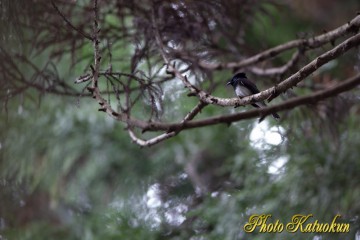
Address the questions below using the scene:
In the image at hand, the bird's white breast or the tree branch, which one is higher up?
the bird's white breast

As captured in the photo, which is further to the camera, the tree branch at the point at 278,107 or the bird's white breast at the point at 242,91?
the bird's white breast at the point at 242,91

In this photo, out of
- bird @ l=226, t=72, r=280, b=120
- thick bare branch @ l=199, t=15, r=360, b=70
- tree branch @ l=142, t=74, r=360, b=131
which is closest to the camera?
tree branch @ l=142, t=74, r=360, b=131

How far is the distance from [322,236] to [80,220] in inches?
118

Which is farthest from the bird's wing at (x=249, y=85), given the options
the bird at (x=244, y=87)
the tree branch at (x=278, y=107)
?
the tree branch at (x=278, y=107)

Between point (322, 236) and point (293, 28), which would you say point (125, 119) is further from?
point (293, 28)

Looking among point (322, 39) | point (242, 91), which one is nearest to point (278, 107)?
point (322, 39)

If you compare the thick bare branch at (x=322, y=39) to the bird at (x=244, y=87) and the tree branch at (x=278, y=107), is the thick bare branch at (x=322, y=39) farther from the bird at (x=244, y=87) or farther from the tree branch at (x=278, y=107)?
the tree branch at (x=278, y=107)

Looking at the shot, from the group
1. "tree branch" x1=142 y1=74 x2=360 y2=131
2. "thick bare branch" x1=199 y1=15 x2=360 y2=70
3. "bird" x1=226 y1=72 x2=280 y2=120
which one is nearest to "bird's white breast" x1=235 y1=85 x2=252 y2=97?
"bird" x1=226 y1=72 x2=280 y2=120

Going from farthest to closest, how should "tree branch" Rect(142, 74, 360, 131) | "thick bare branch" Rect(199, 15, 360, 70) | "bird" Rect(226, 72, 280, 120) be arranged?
"bird" Rect(226, 72, 280, 120) < "thick bare branch" Rect(199, 15, 360, 70) < "tree branch" Rect(142, 74, 360, 131)

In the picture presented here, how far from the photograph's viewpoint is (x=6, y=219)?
4688 millimetres

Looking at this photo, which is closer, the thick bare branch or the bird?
the thick bare branch

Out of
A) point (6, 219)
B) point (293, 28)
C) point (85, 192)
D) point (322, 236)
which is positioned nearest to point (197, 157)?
point (85, 192)

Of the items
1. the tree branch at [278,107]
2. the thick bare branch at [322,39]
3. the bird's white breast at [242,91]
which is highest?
the bird's white breast at [242,91]

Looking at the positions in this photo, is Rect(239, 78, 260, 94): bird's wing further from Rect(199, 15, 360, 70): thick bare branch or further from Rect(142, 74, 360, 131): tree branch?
Rect(142, 74, 360, 131): tree branch
